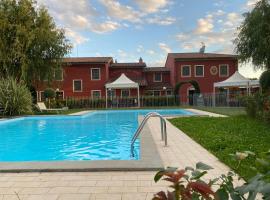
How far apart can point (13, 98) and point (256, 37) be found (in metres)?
16.0

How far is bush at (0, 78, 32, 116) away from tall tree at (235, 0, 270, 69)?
15200 millimetres

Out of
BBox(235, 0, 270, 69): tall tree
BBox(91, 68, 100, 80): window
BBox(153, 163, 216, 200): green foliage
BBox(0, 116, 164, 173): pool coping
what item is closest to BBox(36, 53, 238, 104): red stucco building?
BBox(91, 68, 100, 80): window

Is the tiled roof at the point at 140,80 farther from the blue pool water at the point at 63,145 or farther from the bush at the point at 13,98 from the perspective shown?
the blue pool water at the point at 63,145

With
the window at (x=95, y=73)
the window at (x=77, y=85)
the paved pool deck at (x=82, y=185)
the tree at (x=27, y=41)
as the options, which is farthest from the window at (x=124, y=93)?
the paved pool deck at (x=82, y=185)

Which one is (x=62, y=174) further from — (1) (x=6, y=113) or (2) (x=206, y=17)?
(2) (x=206, y=17)

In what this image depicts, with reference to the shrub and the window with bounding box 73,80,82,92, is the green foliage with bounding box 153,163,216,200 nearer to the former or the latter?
the shrub

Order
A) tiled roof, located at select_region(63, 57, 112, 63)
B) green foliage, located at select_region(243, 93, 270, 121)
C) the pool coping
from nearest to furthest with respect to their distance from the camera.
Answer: the pool coping, green foliage, located at select_region(243, 93, 270, 121), tiled roof, located at select_region(63, 57, 112, 63)

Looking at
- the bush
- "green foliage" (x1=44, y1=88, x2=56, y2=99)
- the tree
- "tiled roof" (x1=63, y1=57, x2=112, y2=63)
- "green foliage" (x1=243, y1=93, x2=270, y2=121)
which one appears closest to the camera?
"green foliage" (x1=243, y1=93, x2=270, y2=121)

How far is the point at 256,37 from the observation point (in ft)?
76.0

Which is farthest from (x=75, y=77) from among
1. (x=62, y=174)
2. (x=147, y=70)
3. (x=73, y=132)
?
(x=62, y=174)

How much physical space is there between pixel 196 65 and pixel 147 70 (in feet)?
18.1

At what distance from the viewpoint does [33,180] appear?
4805 mm

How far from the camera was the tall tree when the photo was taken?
22.8 m

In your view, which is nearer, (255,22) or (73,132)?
(73,132)
